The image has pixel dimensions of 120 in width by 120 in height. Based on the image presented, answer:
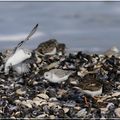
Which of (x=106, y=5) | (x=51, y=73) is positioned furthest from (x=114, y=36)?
(x=51, y=73)

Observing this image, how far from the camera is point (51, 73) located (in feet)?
12.5

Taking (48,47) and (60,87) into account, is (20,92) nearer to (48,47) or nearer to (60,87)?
(60,87)

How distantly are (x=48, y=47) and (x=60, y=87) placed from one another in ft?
2.48

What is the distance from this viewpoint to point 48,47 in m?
4.42

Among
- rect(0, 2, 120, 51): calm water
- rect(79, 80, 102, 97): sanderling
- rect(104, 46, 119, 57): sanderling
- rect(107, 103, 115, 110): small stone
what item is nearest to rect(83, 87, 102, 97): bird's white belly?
rect(79, 80, 102, 97): sanderling

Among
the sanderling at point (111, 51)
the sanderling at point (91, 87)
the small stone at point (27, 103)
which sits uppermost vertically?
the sanderling at point (111, 51)

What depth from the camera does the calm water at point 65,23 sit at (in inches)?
178

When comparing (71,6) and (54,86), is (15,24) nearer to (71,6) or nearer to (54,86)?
(71,6)

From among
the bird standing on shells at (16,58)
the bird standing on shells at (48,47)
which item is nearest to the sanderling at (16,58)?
the bird standing on shells at (16,58)

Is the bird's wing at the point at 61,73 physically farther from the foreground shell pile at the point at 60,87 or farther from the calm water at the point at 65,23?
the calm water at the point at 65,23

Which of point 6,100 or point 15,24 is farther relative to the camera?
point 15,24

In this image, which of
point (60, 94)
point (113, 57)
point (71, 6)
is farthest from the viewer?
point (71, 6)

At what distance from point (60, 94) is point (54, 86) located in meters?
0.15

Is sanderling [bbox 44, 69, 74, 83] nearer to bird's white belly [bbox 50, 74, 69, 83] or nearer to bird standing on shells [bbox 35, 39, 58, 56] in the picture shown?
bird's white belly [bbox 50, 74, 69, 83]
